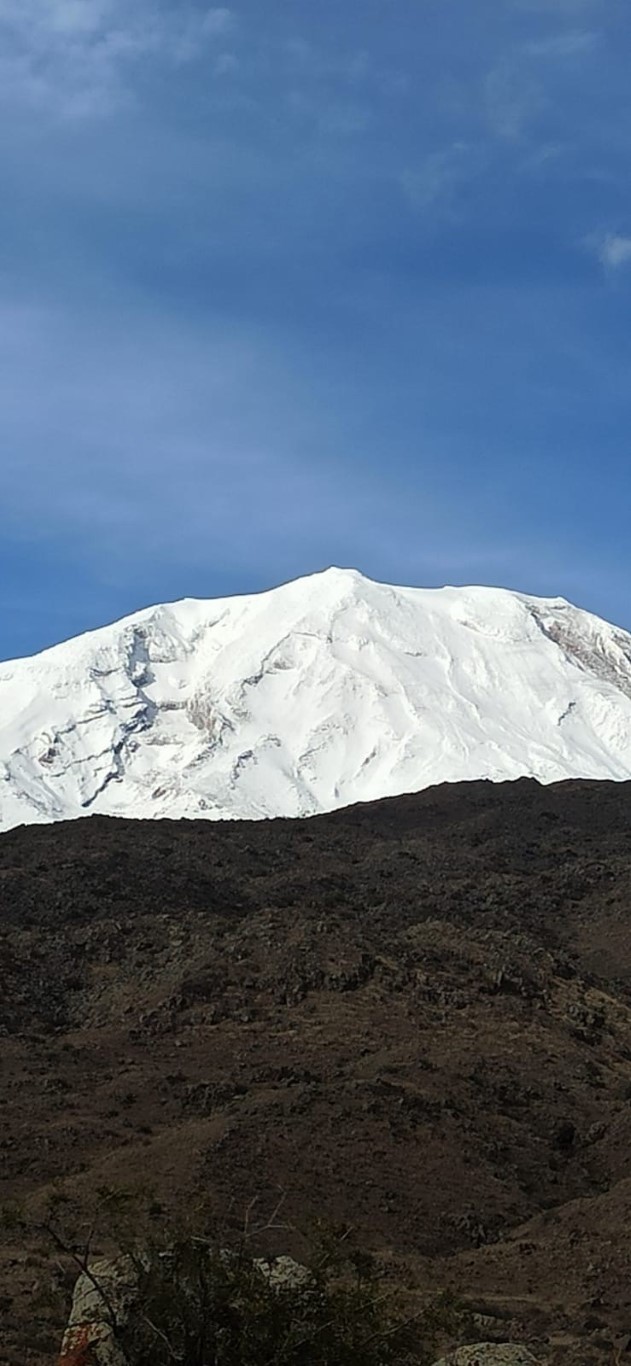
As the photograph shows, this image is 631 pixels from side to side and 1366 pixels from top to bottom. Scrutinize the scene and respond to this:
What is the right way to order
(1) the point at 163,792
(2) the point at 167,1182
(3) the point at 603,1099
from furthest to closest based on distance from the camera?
(1) the point at 163,792
(3) the point at 603,1099
(2) the point at 167,1182

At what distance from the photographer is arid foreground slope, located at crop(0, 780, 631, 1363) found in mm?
25906

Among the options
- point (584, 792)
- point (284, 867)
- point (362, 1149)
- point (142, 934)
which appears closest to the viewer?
point (362, 1149)

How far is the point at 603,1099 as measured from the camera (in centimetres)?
3403

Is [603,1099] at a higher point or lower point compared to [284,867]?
lower

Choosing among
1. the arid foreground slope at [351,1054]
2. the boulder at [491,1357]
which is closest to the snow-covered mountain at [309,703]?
the arid foreground slope at [351,1054]

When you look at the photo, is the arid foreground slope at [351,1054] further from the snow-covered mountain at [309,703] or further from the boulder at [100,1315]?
the snow-covered mountain at [309,703]

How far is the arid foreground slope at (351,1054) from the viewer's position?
85.0 feet

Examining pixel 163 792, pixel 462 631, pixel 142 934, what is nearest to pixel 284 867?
pixel 142 934

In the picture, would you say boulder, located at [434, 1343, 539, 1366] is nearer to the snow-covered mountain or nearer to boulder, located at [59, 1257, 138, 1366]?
boulder, located at [59, 1257, 138, 1366]

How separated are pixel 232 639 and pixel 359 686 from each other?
19278mm

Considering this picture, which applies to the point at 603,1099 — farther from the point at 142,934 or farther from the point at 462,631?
the point at 462,631

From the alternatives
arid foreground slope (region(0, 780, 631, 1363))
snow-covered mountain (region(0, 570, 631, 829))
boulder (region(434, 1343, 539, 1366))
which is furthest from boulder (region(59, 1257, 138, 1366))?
snow-covered mountain (region(0, 570, 631, 829))

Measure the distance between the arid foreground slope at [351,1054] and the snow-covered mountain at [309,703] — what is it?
70186 millimetres

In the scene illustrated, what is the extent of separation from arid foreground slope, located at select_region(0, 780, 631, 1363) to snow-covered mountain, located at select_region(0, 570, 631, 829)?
70186mm
